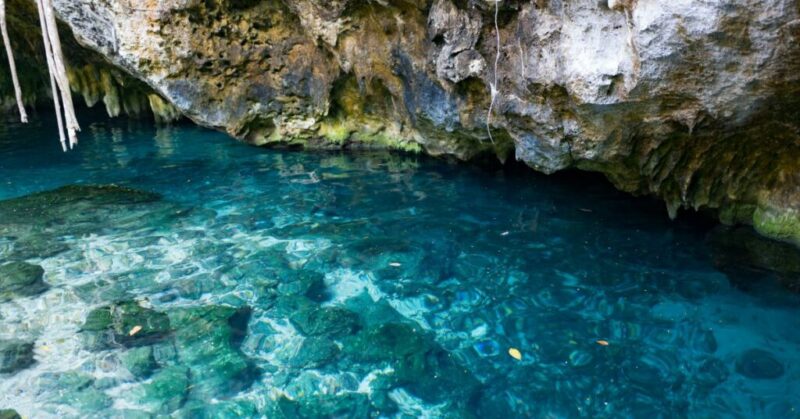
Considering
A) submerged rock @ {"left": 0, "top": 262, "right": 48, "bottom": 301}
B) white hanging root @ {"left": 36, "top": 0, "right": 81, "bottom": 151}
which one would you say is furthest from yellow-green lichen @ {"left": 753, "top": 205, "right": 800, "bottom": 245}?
submerged rock @ {"left": 0, "top": 262, "right": 48, "bottom": 301}

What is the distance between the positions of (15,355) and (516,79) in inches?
249

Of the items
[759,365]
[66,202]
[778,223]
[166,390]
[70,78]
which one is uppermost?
[70,78]

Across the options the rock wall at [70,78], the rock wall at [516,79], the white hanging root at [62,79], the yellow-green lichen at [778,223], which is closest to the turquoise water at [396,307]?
the yellow-green lichen at [778,223]

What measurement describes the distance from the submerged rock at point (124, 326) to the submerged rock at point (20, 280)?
111 centimetres

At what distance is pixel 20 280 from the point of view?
639cm

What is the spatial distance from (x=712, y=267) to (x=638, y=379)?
2401 mm

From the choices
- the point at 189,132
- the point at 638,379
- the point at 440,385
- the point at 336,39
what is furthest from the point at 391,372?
the point at 189,132

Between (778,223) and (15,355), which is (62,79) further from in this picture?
(778,223)

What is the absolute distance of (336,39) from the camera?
1016 cm

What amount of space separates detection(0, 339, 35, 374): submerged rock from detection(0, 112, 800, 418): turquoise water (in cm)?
3

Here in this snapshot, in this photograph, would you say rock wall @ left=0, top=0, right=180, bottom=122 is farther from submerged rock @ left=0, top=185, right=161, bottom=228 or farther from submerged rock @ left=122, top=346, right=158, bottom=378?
submerged rock @ left=122, top=346, right=158, bottom=378

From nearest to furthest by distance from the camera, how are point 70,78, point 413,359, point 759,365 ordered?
point 759,365 < point 413,359 < point 70,78

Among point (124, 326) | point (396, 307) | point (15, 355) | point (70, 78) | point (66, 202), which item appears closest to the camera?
point (15, 355)

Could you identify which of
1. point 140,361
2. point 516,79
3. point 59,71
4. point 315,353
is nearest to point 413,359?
point 315,353
